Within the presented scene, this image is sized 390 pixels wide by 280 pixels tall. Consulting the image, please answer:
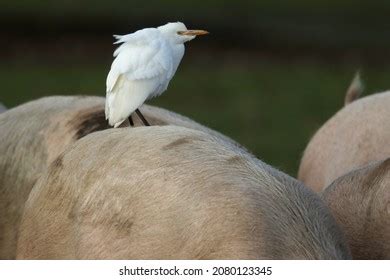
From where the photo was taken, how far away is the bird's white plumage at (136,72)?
4.83 metres

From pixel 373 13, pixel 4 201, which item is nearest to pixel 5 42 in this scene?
pixel 373 13

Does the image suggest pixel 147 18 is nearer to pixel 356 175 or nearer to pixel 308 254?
pixel 356 175

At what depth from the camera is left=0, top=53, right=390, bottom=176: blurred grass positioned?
11.9 m

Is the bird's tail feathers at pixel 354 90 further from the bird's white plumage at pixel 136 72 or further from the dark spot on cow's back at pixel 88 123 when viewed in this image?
the bird's white plumage at pixel 136 72

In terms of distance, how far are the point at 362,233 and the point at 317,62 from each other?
10.3 metres

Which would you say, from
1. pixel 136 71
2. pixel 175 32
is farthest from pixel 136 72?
pixel 175 32

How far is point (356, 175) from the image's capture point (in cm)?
511

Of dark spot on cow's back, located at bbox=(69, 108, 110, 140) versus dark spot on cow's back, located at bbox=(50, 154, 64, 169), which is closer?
dark spot on cow's back, located at bbox=(50, 154, 64, 169)

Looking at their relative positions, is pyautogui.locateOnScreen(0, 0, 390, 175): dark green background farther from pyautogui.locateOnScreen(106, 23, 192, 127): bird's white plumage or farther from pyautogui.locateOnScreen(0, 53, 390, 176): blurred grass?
pyautogui.locateOnScreen(106, 23, 192, 127): bird's white plumage

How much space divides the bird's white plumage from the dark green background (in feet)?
16.2

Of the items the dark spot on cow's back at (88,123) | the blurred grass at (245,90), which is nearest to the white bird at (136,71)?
the dark spot on cow's back at (88,123)

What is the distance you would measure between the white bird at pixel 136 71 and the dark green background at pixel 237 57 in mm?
4935

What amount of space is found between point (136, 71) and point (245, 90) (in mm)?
9662

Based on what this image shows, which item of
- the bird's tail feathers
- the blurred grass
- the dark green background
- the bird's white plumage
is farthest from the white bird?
the blurred grass
